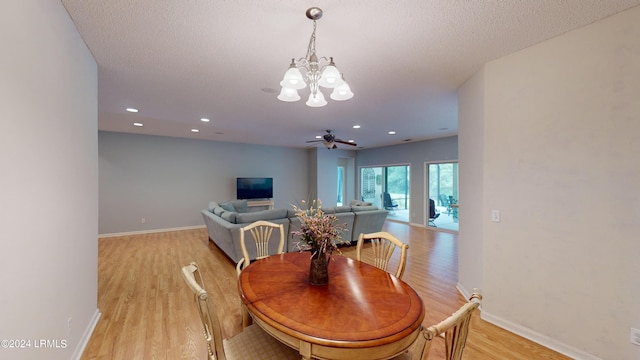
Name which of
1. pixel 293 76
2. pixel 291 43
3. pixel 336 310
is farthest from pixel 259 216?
pixel 336 310

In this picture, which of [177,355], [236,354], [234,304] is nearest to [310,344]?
[236,354]

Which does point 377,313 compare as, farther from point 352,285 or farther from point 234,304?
point 234,304

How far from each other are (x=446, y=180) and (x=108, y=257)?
28.6ft

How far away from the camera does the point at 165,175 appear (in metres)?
6.88

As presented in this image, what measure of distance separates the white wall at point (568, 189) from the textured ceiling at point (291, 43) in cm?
29

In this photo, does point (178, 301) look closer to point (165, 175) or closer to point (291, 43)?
point (291, 43)

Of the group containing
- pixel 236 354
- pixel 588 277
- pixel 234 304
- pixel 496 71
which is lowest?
pixel 234 304

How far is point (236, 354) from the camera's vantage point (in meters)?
1.43

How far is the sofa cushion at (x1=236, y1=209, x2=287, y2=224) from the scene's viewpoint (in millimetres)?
4064

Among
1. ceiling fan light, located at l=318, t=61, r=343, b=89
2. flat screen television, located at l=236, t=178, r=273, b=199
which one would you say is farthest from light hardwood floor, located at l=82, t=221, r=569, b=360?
flat screen television, located at l=236, t=178, r=273, b=199

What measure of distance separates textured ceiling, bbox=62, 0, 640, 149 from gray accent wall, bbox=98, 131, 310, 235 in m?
2.84

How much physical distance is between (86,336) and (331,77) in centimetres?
299

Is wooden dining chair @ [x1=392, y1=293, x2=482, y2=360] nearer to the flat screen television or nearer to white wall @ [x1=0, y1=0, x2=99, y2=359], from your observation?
white wall @ [x1=0, y1=0, x2=99, y2=359]

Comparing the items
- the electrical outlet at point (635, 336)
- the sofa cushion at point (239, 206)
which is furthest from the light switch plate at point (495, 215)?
the sofa cushion at point (239, 206)
